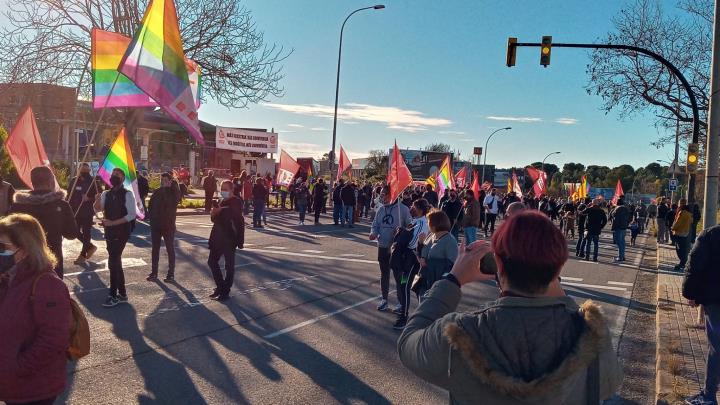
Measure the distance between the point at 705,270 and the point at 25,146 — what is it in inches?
320

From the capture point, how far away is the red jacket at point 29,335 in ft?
10.0

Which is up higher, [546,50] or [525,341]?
[546,50]

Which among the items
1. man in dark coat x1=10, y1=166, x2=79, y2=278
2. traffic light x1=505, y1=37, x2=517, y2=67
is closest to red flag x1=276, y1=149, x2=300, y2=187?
traffic light x1=505, y1=37, x2=517, y2=67

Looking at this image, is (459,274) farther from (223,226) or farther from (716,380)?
(223,226)

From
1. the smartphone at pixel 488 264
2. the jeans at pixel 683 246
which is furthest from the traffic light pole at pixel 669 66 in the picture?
the smartphone at pixel 488 264

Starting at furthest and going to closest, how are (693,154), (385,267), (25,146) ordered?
1. (693,154)
2. (385,267)
3. (25,146)

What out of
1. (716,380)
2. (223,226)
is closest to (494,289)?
(223,226)

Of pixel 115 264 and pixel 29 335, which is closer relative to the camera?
pixel 29 335

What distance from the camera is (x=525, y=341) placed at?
1862 mm

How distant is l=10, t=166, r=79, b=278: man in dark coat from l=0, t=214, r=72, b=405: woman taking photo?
3435 mm

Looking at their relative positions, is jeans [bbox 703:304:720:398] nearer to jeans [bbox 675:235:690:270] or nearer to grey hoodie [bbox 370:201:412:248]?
grey hoodie [bbox 370:201:412:248]

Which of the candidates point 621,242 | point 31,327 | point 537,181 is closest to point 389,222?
point 31,327

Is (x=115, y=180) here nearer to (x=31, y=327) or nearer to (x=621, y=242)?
(x=31, y=327)

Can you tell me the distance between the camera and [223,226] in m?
9.02
